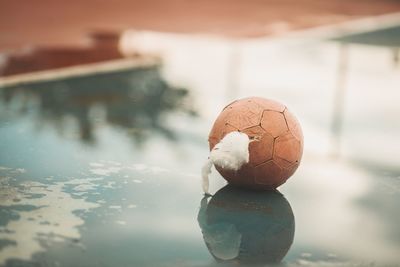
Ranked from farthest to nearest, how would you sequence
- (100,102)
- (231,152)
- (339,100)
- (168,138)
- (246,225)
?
(339,100) < (100,102) < (168,138) < (231,152) < (246,225)

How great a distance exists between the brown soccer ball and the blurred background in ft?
0.35

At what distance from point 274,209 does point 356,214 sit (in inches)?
13.7

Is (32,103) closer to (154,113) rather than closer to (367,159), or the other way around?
(154,113)

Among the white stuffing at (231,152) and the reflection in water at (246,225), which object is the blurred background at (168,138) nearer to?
the reflection in water at (246,225)

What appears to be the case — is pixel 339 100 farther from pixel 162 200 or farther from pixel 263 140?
pixel 162 200

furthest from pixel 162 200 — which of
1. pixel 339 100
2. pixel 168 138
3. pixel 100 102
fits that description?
pixel 339 100

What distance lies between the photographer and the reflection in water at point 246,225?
7.25 ft

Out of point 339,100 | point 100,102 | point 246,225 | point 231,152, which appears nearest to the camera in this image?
point 246,225

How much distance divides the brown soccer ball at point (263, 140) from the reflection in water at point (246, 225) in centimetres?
8

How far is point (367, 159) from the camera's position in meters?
3.60

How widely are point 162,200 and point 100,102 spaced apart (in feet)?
7.98

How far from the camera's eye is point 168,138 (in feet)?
12.9

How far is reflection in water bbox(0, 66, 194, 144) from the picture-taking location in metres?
4.25

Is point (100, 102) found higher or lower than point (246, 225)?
higher
